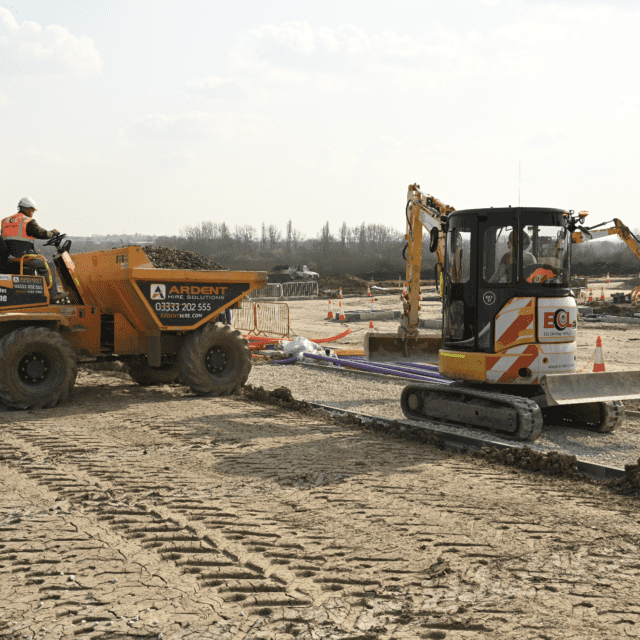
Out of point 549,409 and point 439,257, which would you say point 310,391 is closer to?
point 439,257

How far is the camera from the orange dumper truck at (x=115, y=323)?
31.2ft

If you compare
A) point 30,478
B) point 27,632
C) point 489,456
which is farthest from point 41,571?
point 489,456

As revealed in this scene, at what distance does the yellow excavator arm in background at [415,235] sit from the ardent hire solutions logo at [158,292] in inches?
164

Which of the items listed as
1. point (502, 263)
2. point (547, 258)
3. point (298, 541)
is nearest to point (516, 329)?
point (502, 263)

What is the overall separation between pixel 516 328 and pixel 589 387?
106cm

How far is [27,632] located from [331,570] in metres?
1.77

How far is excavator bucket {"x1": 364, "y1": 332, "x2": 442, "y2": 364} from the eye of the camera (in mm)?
12703

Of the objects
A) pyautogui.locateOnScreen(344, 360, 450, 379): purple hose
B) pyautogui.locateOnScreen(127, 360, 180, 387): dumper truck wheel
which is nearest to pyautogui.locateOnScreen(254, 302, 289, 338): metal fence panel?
pyautogui.locateOnScreen(344, 360, 450, 379): purple hose

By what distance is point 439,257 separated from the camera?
10781mm

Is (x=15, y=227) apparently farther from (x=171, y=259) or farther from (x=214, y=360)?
(x=171, y=259)

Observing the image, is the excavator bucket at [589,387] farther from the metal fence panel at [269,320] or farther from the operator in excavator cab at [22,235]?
the metal fence panel at [269,320]

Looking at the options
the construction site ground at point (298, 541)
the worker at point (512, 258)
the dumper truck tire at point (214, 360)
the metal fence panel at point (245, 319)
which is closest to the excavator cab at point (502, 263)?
the worker at point (512, 258)

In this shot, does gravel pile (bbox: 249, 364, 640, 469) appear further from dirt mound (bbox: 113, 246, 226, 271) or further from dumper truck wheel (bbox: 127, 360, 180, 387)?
dirt mound (bbox: 113, 246, 226, 271)

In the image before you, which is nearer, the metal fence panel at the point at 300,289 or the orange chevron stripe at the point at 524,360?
the orange chevron stripe at the point at 524,360
